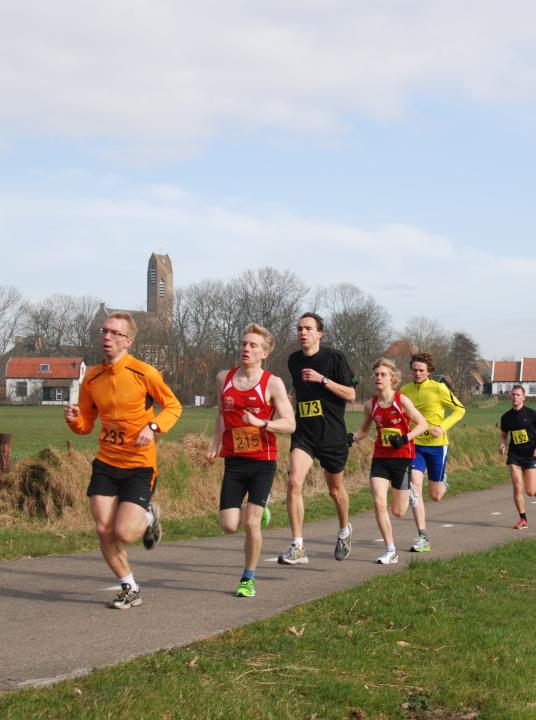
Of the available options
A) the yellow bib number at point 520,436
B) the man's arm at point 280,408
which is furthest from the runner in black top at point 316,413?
the yellow bib number at point 520,436

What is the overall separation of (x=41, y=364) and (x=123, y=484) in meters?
106

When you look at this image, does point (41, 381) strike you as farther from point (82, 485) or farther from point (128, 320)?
point (128, 320)

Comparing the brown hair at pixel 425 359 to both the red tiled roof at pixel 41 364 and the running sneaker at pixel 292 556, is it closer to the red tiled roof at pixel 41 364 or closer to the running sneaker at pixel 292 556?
the running sneaker at pixel 292 556

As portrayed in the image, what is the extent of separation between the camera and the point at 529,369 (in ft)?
485

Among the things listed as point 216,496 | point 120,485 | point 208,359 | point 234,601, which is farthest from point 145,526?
point 208,359

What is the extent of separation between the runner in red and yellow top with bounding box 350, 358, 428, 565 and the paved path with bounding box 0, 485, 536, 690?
29.5 inches

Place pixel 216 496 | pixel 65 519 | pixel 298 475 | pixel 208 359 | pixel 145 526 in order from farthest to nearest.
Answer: pixel 208 359
pixel 216 496
pixel 65 519
pixel 298 475
pixel 145 526

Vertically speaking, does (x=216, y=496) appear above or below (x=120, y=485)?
below

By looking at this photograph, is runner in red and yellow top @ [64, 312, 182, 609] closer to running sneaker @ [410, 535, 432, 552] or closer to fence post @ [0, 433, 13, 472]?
running sneaker @ [410, 535, 432, 552]

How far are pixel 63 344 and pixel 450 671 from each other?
108360 mm

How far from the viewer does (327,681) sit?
5164mm

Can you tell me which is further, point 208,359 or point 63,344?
point 63,344

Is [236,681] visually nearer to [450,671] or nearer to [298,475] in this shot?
[450,671]

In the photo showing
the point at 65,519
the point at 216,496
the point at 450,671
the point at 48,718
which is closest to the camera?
the point at 48,718
